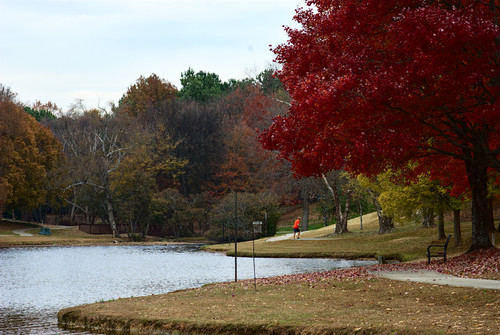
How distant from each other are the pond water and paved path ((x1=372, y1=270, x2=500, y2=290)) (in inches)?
278

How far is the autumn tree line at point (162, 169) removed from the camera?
180 ft

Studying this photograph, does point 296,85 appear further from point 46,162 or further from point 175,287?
point 46,162

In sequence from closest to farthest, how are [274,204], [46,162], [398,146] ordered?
[398,146] < [274,204] < [46,162]

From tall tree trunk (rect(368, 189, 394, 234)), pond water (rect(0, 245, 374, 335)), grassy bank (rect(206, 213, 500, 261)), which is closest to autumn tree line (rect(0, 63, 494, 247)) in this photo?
tall tree trunk (rect(368, 189, 394, 234))

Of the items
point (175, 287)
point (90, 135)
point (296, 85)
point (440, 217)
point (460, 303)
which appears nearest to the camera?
point (460, 303)

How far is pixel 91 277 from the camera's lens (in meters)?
25.6

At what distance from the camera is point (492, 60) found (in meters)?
15.4

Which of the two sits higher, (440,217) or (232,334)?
(440,217)

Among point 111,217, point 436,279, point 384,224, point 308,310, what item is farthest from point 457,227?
point 111,217

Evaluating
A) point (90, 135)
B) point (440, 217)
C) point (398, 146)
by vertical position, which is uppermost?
point (90, 135)

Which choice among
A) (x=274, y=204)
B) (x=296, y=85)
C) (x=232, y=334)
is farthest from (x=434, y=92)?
(x=274, y=204)

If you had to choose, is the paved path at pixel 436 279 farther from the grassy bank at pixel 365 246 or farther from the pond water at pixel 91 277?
the grassy bank at pixel 365 246

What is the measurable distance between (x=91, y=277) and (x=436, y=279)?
15.0 m

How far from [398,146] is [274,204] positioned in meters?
38.3
